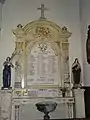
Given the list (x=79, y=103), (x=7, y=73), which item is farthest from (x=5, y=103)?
(x=79, y=103)

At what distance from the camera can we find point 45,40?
518 centimetres

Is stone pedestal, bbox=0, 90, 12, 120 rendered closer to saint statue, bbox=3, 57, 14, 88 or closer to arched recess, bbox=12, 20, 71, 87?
saint statue, bbox=3, 57, 14, 88

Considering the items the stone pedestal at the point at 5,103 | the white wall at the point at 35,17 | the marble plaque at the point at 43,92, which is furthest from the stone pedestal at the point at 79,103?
the stone pedestal at the point at 5,103

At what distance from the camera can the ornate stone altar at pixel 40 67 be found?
4789 mm

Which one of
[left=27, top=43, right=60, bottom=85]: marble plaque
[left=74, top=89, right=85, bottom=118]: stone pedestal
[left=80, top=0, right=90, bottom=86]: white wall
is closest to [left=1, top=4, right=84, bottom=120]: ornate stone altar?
[left=27, top=43, right=60, bottom=85]: marble plaque

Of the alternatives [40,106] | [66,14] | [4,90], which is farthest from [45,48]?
[40,106]

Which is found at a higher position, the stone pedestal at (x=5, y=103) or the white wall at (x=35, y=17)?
the white wall at (x=35, y=17)

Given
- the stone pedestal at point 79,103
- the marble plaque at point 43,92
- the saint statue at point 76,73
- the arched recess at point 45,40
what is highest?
the arched recess at point 45,40

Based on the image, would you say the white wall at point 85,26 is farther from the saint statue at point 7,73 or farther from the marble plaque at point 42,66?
the saint statue at point 7,73

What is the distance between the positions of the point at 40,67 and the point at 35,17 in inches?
45.8

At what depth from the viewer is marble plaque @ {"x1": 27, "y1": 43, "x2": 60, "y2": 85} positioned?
4977mm

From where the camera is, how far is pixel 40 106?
10.6ft

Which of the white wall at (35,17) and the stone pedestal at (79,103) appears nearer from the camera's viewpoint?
the stone pedestal at (79,103)

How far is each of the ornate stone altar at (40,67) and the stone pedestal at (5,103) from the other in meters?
0.02
